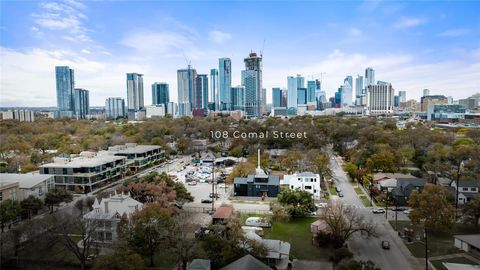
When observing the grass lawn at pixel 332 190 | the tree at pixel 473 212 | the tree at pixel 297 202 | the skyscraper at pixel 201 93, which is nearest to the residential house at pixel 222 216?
the tree at pixel 297 202

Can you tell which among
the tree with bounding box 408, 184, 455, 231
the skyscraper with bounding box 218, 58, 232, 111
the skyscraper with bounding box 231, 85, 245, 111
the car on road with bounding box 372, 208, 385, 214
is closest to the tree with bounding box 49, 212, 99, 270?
the tree with bounding box 408, 184, 455, 231

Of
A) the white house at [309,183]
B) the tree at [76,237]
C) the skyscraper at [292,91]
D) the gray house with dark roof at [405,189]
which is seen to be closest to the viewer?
the tree at [76,237]

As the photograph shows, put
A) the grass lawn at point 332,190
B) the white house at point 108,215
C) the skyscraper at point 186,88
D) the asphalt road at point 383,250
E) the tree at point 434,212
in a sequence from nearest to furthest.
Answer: the asphalt road at point 383,250 < the white house at point 108,215 < the tree at point 434,212 < the grass lawn at point 332,190 < the skyscraper at point 186,88

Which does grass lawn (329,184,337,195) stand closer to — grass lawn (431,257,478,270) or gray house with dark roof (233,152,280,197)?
gray house with dark roof (233,152,280,197)

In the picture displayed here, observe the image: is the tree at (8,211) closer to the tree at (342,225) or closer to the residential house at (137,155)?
the residential house at (137,155)

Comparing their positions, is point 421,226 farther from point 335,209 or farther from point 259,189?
point 259,189

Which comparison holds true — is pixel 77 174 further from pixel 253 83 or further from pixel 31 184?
pixel 253 83
